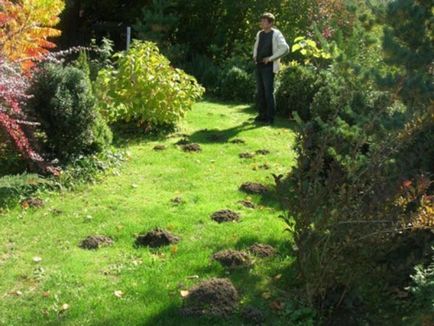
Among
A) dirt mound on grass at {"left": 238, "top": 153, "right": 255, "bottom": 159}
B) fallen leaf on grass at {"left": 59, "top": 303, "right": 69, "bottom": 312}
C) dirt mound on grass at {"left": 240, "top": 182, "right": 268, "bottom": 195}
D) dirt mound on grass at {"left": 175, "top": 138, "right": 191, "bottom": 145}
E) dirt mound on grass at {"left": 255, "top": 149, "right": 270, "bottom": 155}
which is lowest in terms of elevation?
fallen leaf on grass at {"left": 59, "top": 303, "right": 69, "bottom": 312}

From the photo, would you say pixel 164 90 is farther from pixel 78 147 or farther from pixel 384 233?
pixel 384 233

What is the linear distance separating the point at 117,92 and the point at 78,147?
224 centimetres

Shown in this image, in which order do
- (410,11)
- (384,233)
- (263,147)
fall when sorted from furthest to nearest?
(263,147), (410,11), (384,233)

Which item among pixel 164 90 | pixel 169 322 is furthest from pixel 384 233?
pixel 164 90

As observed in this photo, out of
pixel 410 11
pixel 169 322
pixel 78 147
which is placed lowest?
pixel 169 322

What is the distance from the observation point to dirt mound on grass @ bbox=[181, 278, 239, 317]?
15.2 feet

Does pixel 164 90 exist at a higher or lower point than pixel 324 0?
lower

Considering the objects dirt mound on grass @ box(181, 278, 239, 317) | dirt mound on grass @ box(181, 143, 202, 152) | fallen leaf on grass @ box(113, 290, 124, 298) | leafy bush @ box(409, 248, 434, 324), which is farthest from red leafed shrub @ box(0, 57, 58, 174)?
leafy bush @ box(409, 248, 434, 324)

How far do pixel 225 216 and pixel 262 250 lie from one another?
1041 millimetres

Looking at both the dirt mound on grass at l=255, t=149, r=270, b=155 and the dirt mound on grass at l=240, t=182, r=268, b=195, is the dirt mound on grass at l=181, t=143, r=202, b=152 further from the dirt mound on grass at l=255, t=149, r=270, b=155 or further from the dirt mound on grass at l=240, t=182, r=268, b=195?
the dirt mound on grass at l=240, t=182, r=268, b=195

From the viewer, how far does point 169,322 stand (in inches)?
179

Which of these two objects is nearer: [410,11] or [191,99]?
[410,11]

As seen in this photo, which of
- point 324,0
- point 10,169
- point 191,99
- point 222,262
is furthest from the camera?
point 324,0

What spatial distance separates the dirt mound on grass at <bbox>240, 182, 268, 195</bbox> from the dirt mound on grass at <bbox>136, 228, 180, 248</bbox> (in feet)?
6.01
